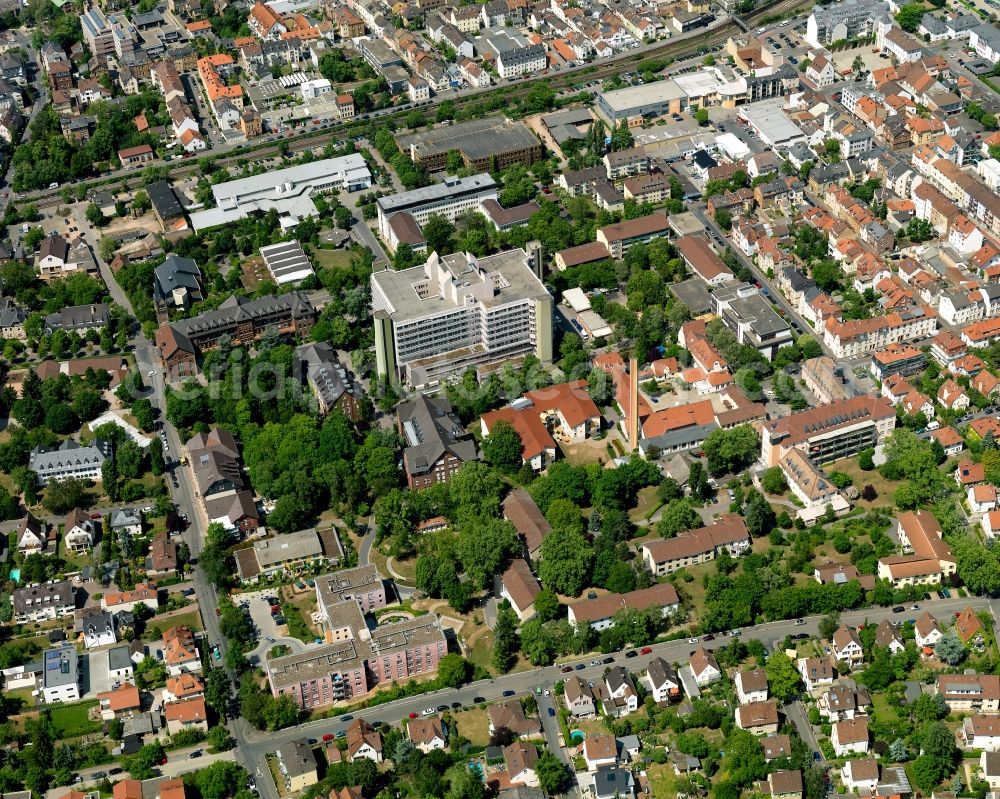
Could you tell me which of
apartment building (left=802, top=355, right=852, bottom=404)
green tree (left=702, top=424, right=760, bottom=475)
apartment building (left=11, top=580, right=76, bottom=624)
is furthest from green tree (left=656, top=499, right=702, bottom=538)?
apartment building (left=11, top=580, right=76, bottom=624)

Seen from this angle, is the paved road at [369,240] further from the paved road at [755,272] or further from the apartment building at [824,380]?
the apartment building at [824,380]

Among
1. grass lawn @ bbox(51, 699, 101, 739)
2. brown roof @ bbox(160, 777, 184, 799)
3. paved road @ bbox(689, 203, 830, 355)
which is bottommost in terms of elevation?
paved road @ bbox(689, 203, 830, 355)

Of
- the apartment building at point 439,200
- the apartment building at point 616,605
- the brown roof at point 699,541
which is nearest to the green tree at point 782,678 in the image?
the apartment building at point 616,605

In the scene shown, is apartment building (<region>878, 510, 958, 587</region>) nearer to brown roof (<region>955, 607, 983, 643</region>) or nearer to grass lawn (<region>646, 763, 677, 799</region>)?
brown roof (<region>955, 607, 983, 643</region>)

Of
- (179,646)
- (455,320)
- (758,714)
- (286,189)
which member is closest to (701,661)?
(758,714)

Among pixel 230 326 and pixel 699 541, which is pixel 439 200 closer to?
pixel 230 326

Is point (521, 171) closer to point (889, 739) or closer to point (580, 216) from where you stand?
point (580, 216)
